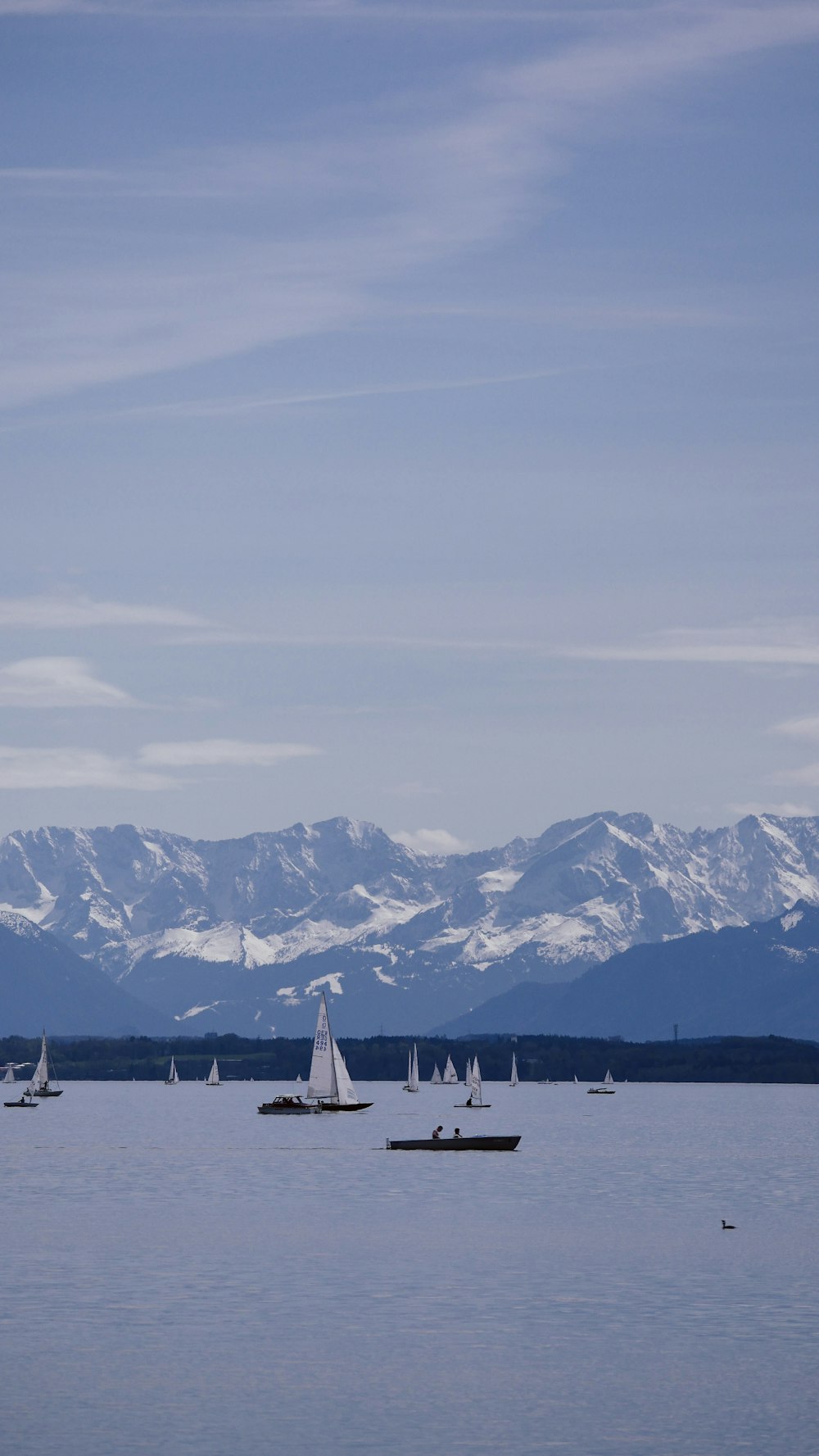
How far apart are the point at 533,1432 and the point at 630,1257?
47033mm

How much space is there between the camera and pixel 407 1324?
84875 millimetres

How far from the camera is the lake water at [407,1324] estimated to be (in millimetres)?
64375

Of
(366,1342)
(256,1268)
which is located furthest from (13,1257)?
(366,1342)

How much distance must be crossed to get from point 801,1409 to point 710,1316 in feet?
66.6

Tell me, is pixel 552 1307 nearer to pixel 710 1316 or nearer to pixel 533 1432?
pixel 710 1316

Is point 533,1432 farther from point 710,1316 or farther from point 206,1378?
point 710,1316

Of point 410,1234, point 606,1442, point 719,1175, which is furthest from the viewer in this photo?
point 719,1175

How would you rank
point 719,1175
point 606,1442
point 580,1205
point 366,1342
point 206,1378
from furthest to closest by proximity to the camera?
point 719,1175 → point 580,1205 → point 366,1342 → point 206,1378 → point 606,1442

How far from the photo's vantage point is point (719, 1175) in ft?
591

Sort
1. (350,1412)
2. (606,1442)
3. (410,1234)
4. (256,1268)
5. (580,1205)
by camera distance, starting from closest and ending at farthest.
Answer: (606,1442)
(350,1412)
(256,1268)
(410,1234)
(580,1205)

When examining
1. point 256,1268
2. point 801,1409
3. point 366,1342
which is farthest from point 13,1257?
point 801,1409

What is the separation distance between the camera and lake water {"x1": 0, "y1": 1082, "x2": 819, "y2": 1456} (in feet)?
211

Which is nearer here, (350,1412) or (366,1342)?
(350,1412)

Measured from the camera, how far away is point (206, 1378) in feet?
236
